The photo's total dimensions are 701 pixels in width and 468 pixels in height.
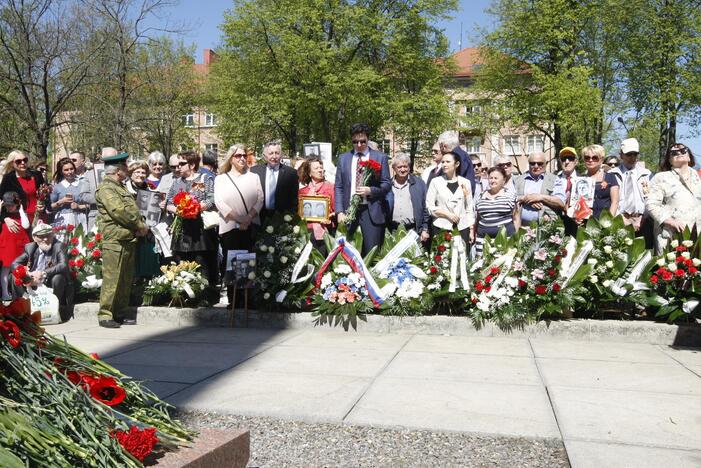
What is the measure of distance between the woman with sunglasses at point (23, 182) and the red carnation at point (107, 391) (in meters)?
8.54

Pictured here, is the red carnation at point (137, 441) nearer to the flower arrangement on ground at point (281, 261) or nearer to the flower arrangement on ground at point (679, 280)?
the flower arrangement on ground at point (281, 261)

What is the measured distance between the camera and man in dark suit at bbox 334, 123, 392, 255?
825 cm

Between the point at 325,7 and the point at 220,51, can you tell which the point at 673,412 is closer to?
the point at 325,7

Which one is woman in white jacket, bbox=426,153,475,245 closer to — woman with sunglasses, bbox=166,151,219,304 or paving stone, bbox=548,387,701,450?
woman with sunglasses, bbox=166,151,219,304

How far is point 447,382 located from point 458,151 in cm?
405

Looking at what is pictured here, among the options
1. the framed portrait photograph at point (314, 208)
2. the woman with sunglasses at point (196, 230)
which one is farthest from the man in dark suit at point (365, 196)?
the woman with sunglasses at point (196, 230)

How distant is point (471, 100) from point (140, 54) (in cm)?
1661

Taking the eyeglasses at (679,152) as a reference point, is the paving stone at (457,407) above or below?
below

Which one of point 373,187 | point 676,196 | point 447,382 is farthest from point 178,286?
point 676,196

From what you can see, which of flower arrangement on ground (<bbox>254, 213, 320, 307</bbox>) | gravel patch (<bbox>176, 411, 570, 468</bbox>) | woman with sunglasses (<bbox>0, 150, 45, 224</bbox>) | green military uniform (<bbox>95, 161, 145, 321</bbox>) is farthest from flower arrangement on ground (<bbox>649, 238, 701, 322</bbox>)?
woman with sunglasses (<bbox>0, 150, 45, 224</bbox>)

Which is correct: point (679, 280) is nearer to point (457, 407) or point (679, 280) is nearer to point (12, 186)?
point (457, 407)

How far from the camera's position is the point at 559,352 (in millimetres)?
6148

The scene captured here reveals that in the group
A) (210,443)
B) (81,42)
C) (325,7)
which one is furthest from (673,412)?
(325,7)

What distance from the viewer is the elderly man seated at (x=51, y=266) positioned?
791cm
